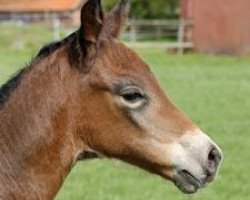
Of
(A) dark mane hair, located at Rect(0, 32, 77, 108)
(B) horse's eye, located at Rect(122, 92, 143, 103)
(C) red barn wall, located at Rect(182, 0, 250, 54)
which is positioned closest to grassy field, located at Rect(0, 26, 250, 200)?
(B) horse's eye, located at Rect(122, 92, 143, 103)

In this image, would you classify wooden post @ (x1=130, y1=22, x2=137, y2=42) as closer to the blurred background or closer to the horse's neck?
the blurred background

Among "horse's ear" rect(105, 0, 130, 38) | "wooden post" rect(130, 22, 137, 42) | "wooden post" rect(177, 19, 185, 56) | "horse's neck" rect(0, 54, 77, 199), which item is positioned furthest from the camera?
"wooden post" rect(130, 22, 137, 42)

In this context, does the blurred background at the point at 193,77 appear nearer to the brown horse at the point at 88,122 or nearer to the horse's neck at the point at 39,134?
the brown horse at the point at 88,122

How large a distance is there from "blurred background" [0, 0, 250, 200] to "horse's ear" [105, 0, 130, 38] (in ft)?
1.14

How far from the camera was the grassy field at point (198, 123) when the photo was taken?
419 inches

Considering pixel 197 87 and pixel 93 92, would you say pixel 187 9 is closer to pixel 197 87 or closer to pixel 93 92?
pixel 197 87

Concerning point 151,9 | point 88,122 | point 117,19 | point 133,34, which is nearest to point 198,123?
point 117,19

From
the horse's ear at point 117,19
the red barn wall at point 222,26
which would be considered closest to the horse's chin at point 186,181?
the horse's ear at point 117,19

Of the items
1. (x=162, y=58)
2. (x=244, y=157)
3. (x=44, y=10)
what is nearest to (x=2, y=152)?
(x=244, y=157)

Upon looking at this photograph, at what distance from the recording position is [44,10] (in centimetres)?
7244

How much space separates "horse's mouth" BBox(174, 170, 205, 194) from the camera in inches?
182

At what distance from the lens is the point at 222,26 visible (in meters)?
40.6

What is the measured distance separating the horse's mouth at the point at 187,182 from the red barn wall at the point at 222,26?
34031 millimetres

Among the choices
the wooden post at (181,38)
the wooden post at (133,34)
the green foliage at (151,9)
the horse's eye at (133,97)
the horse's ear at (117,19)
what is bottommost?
the green foliage at (151,9)
